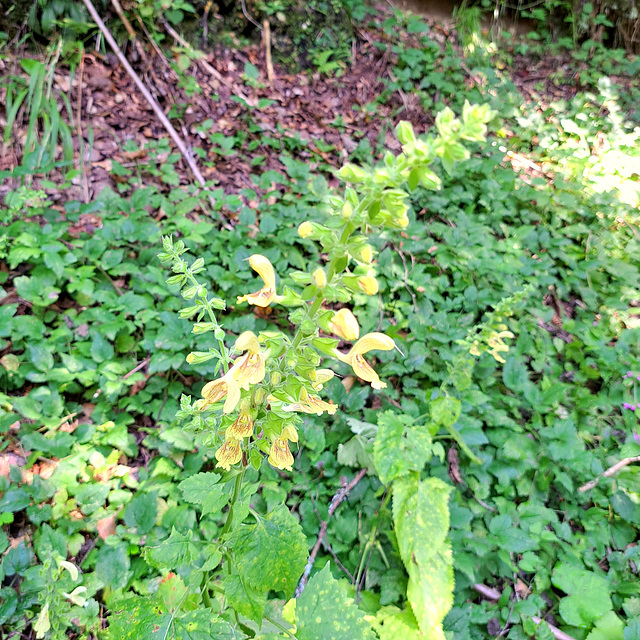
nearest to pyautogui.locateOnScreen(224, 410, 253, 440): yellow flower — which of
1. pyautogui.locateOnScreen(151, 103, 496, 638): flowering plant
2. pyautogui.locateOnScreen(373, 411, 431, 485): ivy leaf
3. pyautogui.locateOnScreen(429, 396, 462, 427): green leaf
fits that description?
pyautogui.locateOnScreen(151, 103, 496, 638): flowering plant

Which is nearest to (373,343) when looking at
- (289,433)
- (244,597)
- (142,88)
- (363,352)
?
(363,352)

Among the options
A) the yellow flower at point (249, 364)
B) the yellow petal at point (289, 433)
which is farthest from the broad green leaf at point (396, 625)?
the yellow flower at point (249, 364)

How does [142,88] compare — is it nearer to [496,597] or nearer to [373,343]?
[373,343]

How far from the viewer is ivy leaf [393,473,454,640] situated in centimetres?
179

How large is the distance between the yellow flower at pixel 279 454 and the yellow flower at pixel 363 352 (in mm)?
304

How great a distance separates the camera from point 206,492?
4.39 ft

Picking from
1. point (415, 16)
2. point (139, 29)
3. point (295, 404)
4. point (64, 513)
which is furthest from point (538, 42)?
point (64, 513)

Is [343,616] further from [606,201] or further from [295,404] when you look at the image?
[606,201]

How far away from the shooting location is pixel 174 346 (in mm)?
2461

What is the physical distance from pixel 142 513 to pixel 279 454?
3.79 ft

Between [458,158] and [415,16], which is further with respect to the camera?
[415,16]

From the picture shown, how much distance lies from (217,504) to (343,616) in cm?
67

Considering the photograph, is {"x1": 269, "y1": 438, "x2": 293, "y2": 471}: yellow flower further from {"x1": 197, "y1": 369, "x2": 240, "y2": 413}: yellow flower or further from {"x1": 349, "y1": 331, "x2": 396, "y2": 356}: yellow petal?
{"x1": 349, "y1": 331, "x2": 396, "y2": 356}: yellow petal

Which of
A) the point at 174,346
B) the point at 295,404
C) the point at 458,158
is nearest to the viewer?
the point at 458,158
